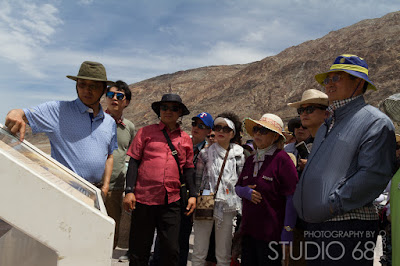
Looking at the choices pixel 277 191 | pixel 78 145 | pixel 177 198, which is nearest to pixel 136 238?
pixel 177 198

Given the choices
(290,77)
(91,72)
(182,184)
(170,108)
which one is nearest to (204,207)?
(182,184)

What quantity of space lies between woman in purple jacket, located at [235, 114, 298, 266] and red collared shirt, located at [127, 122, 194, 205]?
573 mm

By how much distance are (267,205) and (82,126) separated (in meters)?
1.56

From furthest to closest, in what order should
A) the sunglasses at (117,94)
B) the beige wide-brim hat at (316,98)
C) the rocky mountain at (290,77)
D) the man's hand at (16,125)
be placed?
the rocky mountain at (290,77) → the sunglasses at (117,94) → the beige wide-brim hat at (316,98) → the man's hand at (16,125)

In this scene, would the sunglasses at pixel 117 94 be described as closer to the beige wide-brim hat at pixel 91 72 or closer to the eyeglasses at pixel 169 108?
the eyeglasses at pixel 169 108

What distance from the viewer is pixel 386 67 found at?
33562mm

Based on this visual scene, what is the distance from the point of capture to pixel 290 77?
137 feet

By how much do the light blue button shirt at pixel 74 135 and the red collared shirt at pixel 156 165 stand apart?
447 mm

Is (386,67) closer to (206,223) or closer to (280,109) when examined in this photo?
(280,109)

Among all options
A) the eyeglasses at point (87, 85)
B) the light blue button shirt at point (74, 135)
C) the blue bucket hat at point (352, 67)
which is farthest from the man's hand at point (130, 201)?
the blue bucket hat at point (352, 67)

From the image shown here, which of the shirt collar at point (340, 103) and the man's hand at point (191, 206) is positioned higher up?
the shirt collar at point (340, 103)

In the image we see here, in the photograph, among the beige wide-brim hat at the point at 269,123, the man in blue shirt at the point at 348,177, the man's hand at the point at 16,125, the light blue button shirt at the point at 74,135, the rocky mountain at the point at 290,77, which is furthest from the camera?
the rocky mountain at the point at 290,77

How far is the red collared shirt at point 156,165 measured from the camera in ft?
10.2

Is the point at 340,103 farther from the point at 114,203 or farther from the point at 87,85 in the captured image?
the point at 114,203
